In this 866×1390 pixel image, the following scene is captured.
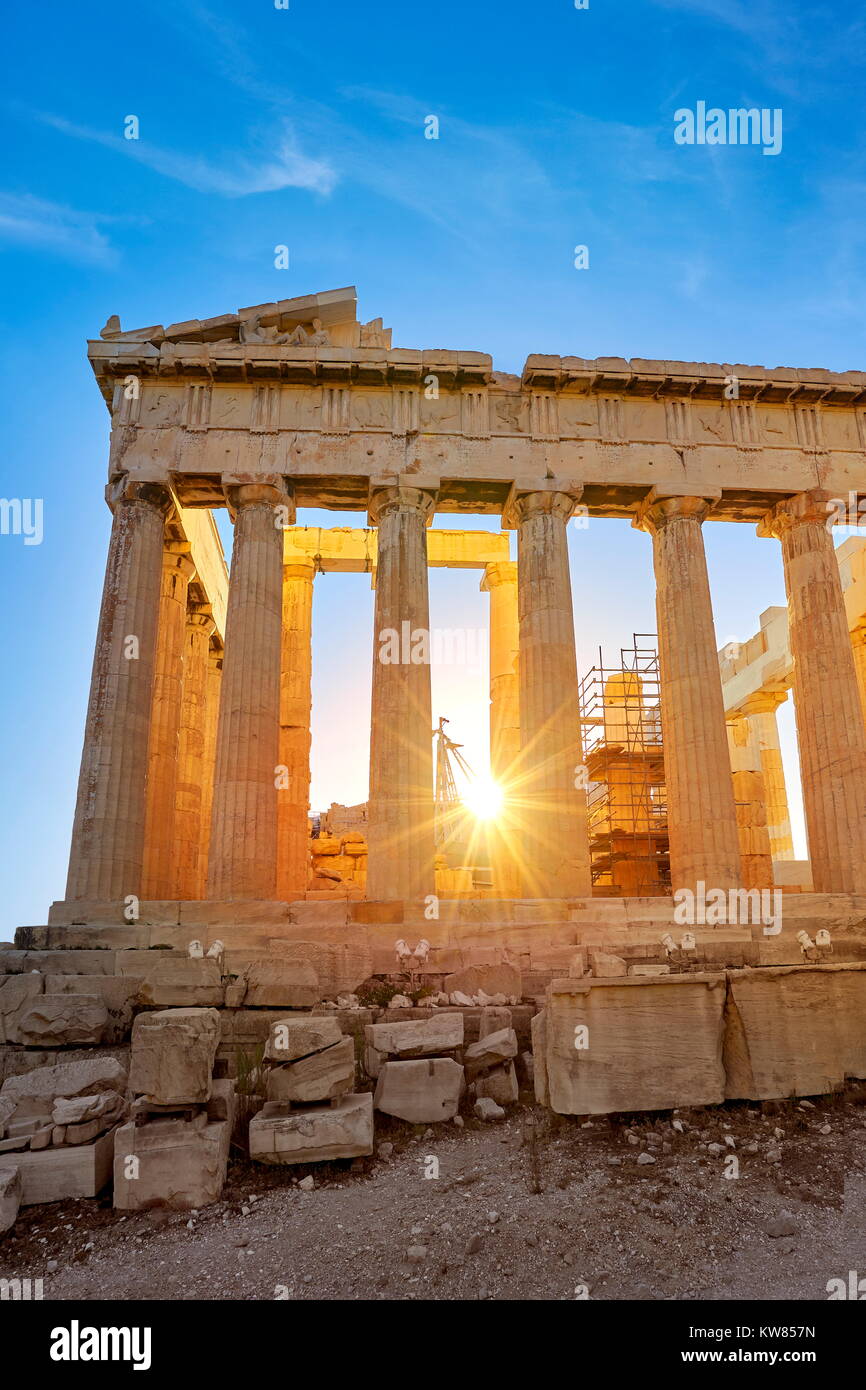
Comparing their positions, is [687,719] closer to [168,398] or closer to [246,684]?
[246,684]

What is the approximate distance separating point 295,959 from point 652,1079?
4.71 m

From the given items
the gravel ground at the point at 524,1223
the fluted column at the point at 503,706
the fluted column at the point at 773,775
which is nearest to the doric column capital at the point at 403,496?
the fluted column at the point at 503,706

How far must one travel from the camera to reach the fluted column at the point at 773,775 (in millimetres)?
29609

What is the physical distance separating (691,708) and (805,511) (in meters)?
4.99

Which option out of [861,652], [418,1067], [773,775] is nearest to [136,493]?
[418,1067]

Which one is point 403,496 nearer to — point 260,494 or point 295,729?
point 260,494

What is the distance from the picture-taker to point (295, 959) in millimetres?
11109

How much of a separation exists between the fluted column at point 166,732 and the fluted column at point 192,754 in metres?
1.47

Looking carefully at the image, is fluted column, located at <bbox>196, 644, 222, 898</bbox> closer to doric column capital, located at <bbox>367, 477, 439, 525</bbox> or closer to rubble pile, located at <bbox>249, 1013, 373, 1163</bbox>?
doric column capital, located at <bbox>367, 477, 439, 525</bbox>

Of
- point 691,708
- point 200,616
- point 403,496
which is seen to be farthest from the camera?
point 200,616

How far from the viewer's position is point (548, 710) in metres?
16.6

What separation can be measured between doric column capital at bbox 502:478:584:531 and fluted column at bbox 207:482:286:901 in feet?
15.3
